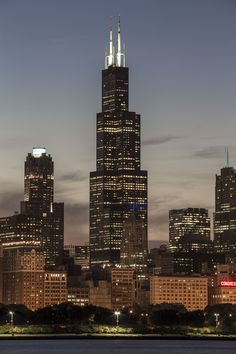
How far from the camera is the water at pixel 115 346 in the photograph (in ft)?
470

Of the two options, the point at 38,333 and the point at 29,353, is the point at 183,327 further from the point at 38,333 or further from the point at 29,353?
the point at 29,353

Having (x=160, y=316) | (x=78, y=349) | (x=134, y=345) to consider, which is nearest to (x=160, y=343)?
(x=134, y=345)

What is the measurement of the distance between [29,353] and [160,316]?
56951 millimetres

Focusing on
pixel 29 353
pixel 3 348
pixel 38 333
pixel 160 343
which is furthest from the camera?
pixel 38 333

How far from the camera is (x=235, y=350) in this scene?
14312cm

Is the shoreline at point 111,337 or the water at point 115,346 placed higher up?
the shoreline at point 111,337

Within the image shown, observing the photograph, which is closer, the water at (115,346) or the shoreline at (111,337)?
the water at (115,346)

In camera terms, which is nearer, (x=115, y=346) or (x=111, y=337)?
(x=115, y=346)

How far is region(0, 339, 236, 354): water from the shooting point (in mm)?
143125

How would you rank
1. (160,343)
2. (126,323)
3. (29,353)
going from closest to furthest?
(29,353)
(160,343)
(126,323)

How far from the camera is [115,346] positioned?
15325 centimetres

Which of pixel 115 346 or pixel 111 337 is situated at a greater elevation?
pixel 111 337

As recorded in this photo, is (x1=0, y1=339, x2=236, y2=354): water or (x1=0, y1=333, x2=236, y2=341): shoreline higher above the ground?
(x1=0, y1=333, x2=236, y2=341): shoreline

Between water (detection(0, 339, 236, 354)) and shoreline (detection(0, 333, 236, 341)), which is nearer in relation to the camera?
water (detection(0, 339, 236, 354))
